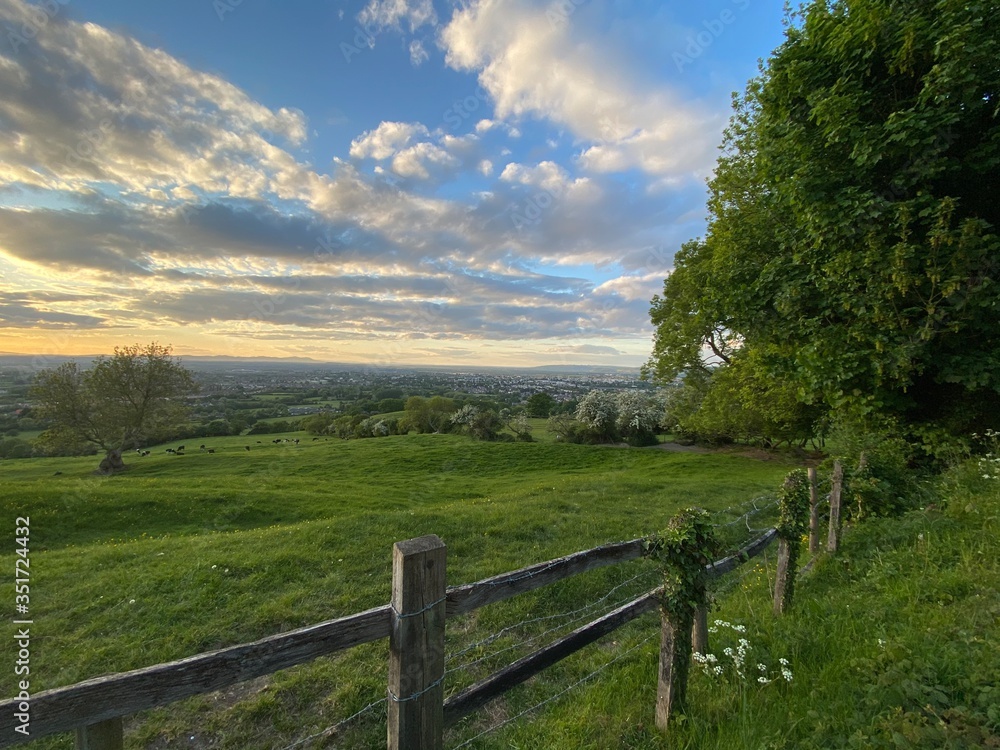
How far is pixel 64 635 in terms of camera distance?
6230mm

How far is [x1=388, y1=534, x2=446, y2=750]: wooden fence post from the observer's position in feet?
9.25

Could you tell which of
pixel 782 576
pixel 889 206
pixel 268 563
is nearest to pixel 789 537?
pixel 782 576

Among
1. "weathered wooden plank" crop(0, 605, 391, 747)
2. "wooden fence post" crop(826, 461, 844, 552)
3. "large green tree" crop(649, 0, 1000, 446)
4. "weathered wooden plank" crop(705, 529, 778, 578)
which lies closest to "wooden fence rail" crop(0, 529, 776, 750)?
"weathered wooden plank" crop(0, 605, 391, 747)

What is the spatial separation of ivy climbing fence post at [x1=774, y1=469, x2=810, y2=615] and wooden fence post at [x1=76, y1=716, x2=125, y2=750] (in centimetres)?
643

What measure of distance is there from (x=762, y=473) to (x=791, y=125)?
64.0ft

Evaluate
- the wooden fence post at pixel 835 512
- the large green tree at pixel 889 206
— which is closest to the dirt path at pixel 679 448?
the large green tree at pixel 889 206

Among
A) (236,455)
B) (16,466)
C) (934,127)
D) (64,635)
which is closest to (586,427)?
(236,455)

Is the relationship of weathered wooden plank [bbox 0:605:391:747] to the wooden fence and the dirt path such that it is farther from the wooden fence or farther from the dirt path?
the dirt path

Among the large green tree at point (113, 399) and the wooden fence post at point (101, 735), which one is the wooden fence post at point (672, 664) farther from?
the large green tree at point (113, 399)

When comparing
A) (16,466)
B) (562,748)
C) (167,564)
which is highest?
(562,748)

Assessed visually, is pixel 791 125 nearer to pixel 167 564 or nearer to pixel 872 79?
pixel 872 79

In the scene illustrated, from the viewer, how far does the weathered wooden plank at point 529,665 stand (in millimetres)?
3496

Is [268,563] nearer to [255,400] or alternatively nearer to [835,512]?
[835,512]

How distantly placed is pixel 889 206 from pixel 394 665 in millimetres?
10195
